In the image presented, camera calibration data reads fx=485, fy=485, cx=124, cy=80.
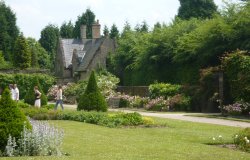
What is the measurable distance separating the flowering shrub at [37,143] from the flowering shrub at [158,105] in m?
23.0

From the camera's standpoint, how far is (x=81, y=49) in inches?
2530

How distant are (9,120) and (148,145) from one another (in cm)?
397

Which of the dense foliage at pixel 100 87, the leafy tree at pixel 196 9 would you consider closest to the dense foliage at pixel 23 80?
the dense foliage at pixel 100 87

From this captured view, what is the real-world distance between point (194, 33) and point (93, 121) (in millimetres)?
16223

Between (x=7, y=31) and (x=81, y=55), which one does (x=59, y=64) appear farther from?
(x=7, y=31)

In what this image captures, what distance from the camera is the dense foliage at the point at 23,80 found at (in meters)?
52.8

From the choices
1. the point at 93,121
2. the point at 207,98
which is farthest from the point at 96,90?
the point at 207,98

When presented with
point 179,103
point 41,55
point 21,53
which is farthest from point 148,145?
point 41,55

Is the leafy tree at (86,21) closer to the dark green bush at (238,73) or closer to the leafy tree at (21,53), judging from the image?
the leafy tree at (21,53)

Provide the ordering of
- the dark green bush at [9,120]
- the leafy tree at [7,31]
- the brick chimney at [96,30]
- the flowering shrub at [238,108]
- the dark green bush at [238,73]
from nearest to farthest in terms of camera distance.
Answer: the dark green bush at [9,120], the flowering shrub at [238,108], the dark green bush at [238,73], the brick chimney at [96,30], the leafy tree at [7,31]

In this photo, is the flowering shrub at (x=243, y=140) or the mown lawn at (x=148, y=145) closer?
the mown lawn at (x=148, y=145)

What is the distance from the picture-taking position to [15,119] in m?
12.1

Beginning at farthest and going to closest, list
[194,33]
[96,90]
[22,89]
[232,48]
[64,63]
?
1. [64,63]
2. [22,89]
3. [194,33]
4. [232,48]
5. [96,90]

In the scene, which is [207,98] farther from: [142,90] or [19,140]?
[19,140]
